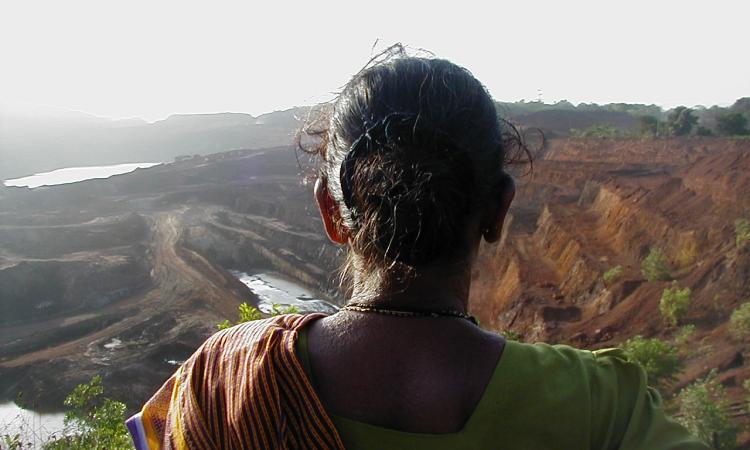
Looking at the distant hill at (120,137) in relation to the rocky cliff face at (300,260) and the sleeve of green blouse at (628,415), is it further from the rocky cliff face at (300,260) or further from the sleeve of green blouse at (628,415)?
the sleeve of green blouse at (628,415)

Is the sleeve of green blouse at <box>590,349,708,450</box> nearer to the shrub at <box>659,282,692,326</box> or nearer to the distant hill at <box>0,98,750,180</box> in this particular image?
the shrub at <box>659,282,692,326</box>

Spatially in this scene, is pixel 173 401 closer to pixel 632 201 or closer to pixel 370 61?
pixel 370 61

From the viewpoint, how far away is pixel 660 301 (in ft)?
31.5

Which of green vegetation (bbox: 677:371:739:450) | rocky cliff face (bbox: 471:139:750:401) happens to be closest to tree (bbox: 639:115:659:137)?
rocky cliff face (bbox: 471:139:750:401)

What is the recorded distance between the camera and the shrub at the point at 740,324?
7305mm

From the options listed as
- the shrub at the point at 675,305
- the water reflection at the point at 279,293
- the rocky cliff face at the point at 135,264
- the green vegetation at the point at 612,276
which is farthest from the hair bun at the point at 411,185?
the water reflection at the point at 279,293

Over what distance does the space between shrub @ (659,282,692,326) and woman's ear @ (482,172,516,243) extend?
353 inches

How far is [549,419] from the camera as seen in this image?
2.91ft

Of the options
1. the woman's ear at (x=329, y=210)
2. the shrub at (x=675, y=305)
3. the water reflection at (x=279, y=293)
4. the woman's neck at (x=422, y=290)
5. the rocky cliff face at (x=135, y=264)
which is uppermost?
the woman's ear at (x=329, y=210)

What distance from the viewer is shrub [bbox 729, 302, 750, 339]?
7305mm

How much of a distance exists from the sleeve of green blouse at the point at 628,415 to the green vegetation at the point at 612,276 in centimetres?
1120

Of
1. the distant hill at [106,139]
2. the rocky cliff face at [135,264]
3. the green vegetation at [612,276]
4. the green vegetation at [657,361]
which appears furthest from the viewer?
the distant hill at [106,139]

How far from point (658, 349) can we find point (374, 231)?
22.6ft

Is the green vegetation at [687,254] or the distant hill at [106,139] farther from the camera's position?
the distant hill at [106,139]
